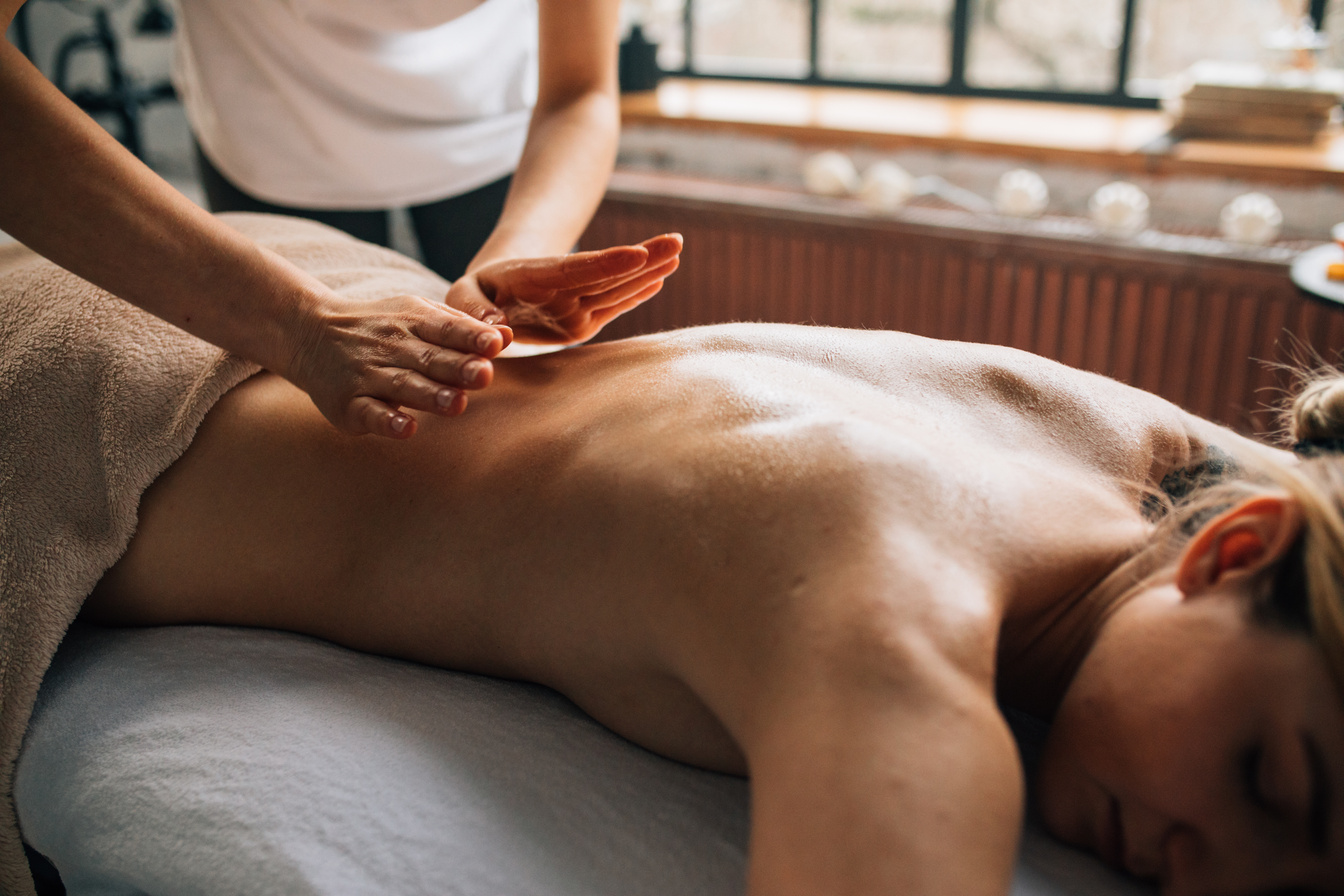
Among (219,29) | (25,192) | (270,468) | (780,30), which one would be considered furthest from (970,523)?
(780,30)

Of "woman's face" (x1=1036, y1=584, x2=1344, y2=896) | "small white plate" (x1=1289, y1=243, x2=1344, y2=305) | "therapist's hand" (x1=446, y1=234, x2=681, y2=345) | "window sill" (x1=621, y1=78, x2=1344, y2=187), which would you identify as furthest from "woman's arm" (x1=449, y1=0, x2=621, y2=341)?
"window sill" (x1=621, y1=78, x2=1344, y2=187)

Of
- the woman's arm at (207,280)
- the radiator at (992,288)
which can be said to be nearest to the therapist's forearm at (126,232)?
the woman's arm at (207,280)

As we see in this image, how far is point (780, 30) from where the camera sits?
3.35 meters

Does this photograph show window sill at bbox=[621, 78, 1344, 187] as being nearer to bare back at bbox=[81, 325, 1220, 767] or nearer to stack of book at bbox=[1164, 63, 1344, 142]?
stack of book at bbox=[1164, 63, 1344, 142]

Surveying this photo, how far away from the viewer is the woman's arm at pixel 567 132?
138 cm

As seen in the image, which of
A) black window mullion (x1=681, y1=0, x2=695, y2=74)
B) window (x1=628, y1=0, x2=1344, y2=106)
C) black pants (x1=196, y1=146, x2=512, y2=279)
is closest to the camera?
black pants (x1=196, y1=146, x2=512, y2=279)

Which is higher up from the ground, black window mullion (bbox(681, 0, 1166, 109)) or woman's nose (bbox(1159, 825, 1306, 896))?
black window mullion (bbox(681, 0, 1166, 109))

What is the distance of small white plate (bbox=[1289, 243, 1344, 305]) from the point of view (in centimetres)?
Answer: 162

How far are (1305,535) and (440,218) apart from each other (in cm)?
147

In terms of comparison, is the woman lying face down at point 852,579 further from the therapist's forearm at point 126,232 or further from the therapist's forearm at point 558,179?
the therapist's forearm at point 558,179

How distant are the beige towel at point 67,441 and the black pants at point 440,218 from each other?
26.3 inches

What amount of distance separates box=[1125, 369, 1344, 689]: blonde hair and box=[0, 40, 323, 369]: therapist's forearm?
83cm

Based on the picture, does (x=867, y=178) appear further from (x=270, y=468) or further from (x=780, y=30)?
(x=270, y=468)

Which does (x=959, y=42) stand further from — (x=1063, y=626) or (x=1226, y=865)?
(x=1226, y=865)
